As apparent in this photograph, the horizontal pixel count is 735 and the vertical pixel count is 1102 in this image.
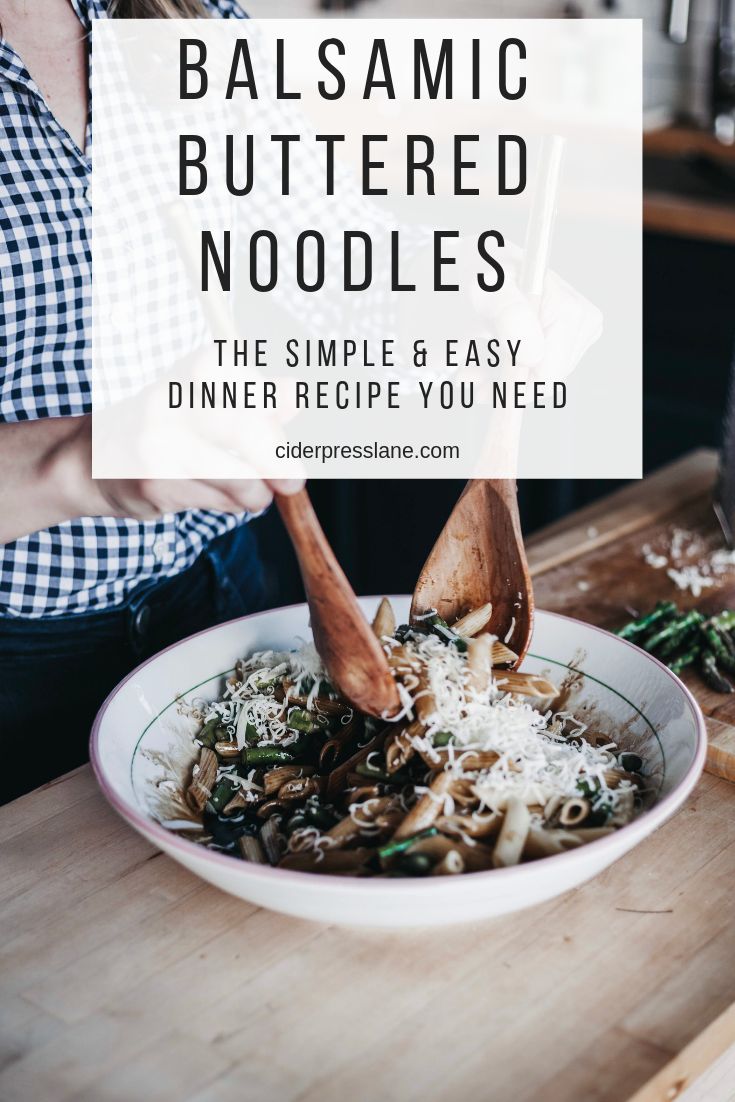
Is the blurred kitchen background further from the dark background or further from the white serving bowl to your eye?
the white serving bowl

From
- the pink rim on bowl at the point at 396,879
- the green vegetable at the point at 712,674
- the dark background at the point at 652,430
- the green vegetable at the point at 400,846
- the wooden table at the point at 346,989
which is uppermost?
the pink rim on bowl at the point at 396,879

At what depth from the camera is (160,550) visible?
1310 mm

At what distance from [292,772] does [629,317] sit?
8.04ft

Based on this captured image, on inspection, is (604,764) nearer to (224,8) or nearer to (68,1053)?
(68,1053)

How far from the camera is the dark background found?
2.79 meters

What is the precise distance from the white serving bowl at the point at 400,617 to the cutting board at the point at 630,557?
5.2 inches

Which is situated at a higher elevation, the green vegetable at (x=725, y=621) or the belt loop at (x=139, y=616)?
the green vegetable at (x=725, y=621)

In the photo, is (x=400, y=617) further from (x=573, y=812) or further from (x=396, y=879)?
(x=396, y=879)

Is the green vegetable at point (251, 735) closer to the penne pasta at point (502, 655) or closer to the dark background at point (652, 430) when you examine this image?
the penne pasta at point (502, 655)

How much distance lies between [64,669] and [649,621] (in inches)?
27.3

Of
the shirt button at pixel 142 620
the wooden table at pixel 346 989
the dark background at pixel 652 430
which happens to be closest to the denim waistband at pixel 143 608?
the shirt button at pixel 142 620

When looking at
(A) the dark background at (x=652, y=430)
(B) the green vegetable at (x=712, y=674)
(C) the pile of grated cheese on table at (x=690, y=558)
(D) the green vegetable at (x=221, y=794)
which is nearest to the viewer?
(D) the green vegetable at (x=221, y=794)

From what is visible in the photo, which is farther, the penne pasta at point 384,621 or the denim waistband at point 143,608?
the denim waistband at point 143,608

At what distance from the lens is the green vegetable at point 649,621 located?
123 cm
